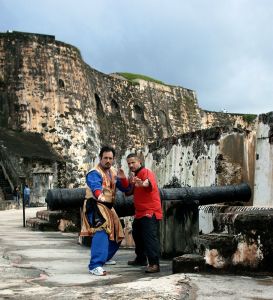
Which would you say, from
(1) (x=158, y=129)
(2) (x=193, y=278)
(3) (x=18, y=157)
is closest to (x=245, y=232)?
(2) (x=193, y=278)

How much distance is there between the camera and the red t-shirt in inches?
185

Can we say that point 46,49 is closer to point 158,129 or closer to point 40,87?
point 40,87

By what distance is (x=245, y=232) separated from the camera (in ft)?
13.2

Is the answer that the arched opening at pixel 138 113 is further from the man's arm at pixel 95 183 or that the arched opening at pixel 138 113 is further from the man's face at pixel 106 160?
the man's arm at pixel 95 183

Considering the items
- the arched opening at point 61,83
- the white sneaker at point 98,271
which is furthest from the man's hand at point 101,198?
A: the arched opening at point 61,83

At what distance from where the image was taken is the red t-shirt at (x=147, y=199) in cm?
470

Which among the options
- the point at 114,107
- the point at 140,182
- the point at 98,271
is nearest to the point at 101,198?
the point at 140,182

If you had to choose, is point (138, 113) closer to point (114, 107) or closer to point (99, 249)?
point (114, 107)

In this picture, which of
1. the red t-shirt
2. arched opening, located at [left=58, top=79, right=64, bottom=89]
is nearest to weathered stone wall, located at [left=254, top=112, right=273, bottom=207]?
the red t-shirt

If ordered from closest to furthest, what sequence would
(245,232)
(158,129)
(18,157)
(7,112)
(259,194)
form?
1. (245,232)
2. (259,194)
3. (18,157)
4. (7,112)
5. (158,129)

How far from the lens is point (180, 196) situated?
555 cm

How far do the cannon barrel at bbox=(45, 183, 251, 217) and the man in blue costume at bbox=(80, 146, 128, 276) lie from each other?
2.78 ft

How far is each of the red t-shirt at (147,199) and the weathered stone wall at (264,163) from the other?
5.40ft

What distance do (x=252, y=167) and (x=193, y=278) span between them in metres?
3.27
